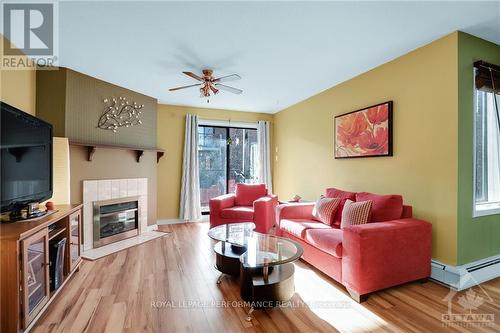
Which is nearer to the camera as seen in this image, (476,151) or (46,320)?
(46,320)

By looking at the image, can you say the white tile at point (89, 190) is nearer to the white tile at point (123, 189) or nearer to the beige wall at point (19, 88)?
the white tile at point (123, 189)

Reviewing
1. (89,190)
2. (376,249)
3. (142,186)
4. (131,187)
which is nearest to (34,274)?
(89,190)

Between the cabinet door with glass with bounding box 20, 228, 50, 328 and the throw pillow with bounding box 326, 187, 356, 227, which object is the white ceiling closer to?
the throw pillow with bounding box 326, 187, 356, 227

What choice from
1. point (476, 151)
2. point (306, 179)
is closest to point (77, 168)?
point (306, 179)

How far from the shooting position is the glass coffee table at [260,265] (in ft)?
6.36

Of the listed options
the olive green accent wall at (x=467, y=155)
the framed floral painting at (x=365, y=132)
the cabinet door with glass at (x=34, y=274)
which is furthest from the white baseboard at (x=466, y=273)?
the cabinet door with glass at (x=34, y=274)

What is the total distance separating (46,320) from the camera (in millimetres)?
1841

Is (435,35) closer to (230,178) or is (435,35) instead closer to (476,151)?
(476,151)

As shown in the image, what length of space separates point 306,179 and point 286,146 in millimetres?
1032

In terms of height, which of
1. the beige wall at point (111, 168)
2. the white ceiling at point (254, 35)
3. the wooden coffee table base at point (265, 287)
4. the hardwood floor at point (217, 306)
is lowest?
the hardwood floor at point (217, 306)

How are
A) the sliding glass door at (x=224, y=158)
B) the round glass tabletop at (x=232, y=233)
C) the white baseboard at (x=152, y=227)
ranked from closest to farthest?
1. the round glass tabletop at (x=232, y=233)
2. the white baseboard at (x=152, y=227)
3. the sliding glass door at (x=224, y=158)

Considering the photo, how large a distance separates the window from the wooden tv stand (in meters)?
3.89

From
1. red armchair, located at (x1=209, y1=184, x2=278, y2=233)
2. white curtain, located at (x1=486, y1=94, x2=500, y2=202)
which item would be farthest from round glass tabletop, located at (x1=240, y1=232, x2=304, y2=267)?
white curtain, located at (x1=486, y1=94, x2=500, y2=202)

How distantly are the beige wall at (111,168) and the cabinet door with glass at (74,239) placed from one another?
0.81 meters
